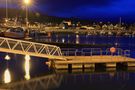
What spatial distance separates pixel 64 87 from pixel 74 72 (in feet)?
26.5

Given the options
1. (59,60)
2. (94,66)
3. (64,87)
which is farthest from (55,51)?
(64,87)

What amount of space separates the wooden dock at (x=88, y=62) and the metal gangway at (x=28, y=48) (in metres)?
0.83

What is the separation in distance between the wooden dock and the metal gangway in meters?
0.83

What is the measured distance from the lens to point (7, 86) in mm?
30688

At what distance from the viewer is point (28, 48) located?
129ft

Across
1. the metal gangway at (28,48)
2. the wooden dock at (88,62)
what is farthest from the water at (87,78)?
the metal gangway at (28,48)

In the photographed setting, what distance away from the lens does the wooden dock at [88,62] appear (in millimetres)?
40562

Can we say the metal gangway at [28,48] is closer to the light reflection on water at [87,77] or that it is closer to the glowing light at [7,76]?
the light reflection on water at [87,77]

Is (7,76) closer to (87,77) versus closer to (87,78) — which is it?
(87,78)

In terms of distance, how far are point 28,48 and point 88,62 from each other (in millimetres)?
6960

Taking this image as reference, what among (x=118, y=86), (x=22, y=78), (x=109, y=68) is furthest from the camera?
(x=109, y=68)

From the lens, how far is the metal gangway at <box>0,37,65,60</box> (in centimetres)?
3838

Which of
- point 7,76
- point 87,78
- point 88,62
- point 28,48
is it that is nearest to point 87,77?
point 87,78

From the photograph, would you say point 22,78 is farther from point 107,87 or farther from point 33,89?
point 107,87
